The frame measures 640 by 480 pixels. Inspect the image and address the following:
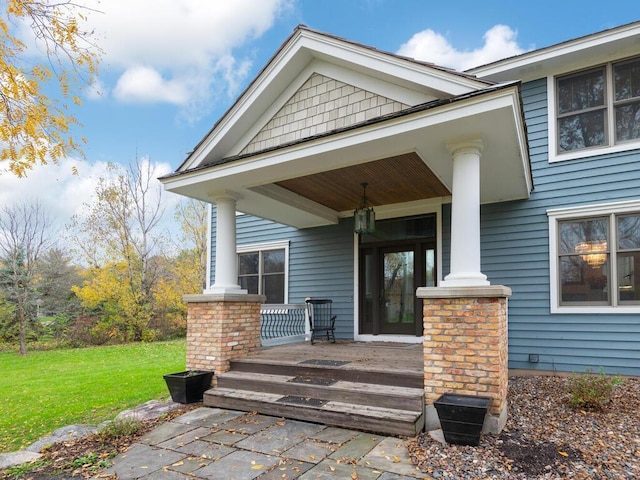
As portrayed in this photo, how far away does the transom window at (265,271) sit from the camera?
29.8 ft

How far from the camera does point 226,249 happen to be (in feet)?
19.4

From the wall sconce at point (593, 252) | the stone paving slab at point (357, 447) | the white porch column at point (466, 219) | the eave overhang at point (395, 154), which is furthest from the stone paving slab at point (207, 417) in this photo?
the wall sconce at point (593, 252)

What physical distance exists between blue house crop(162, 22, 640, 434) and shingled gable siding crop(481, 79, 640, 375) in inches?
0.8

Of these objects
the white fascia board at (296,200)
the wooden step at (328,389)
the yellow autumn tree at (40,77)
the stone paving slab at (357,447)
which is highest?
the yellow autumn tree at (40,77)

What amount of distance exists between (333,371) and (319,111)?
10.6ft

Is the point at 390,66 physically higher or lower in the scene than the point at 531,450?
higher

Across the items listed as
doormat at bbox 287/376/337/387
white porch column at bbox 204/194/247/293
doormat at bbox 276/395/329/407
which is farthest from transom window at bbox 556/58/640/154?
doormat at bbox 276/395/329/407

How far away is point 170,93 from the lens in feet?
42.3

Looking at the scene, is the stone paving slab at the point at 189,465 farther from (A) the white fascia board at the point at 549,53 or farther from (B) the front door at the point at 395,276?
(A) the white fascia board at the point at 549,53

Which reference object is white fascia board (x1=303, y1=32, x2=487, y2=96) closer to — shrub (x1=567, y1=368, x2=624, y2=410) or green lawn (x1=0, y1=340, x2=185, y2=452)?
shrub (x1=567, y1=368, x2=624, y2=410)

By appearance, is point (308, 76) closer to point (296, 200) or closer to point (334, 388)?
point (296, 200)

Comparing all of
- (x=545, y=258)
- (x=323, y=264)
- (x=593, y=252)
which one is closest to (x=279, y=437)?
(x=323, y=264)

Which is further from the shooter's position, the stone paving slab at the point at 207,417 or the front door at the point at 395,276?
the front door at the point at 395,276

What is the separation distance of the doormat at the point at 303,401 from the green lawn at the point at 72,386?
235cm
